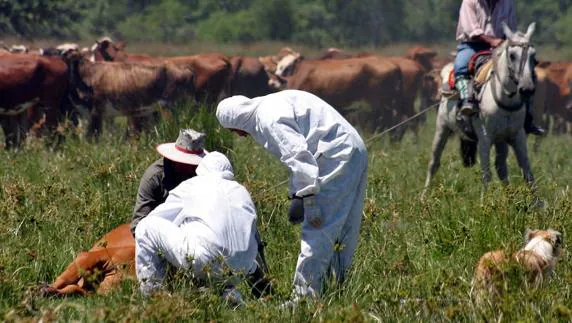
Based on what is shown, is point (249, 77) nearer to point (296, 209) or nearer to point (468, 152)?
point (468, 152)

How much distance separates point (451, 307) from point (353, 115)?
18.5 m

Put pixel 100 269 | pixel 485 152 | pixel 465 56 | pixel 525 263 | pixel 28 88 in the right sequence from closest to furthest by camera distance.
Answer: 1. pixel 525 263
2. pixel 100 269
3. pixel 485 152
4. pixel 465 56
5. pixel 28 88

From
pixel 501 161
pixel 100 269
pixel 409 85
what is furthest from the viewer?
pixel 409 85

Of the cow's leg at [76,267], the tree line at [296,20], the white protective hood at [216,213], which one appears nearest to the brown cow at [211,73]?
the cow's leg at [76,267]

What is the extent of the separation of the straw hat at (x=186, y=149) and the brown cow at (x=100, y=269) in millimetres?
631

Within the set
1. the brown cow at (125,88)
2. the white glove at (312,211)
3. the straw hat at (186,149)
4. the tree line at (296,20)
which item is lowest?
the tree line at (296,20)

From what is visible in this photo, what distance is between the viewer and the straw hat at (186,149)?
339 inches

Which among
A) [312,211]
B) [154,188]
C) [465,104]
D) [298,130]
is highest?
[298,130]

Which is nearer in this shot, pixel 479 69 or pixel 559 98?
pixel 479 69

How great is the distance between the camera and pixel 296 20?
2265 inches

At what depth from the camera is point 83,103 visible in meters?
20.4

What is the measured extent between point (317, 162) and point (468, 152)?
608 cm

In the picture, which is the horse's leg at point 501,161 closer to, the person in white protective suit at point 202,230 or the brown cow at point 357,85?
the person in white protective suit at point 202,230

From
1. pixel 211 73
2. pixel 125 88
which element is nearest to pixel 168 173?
pixel 125 88
